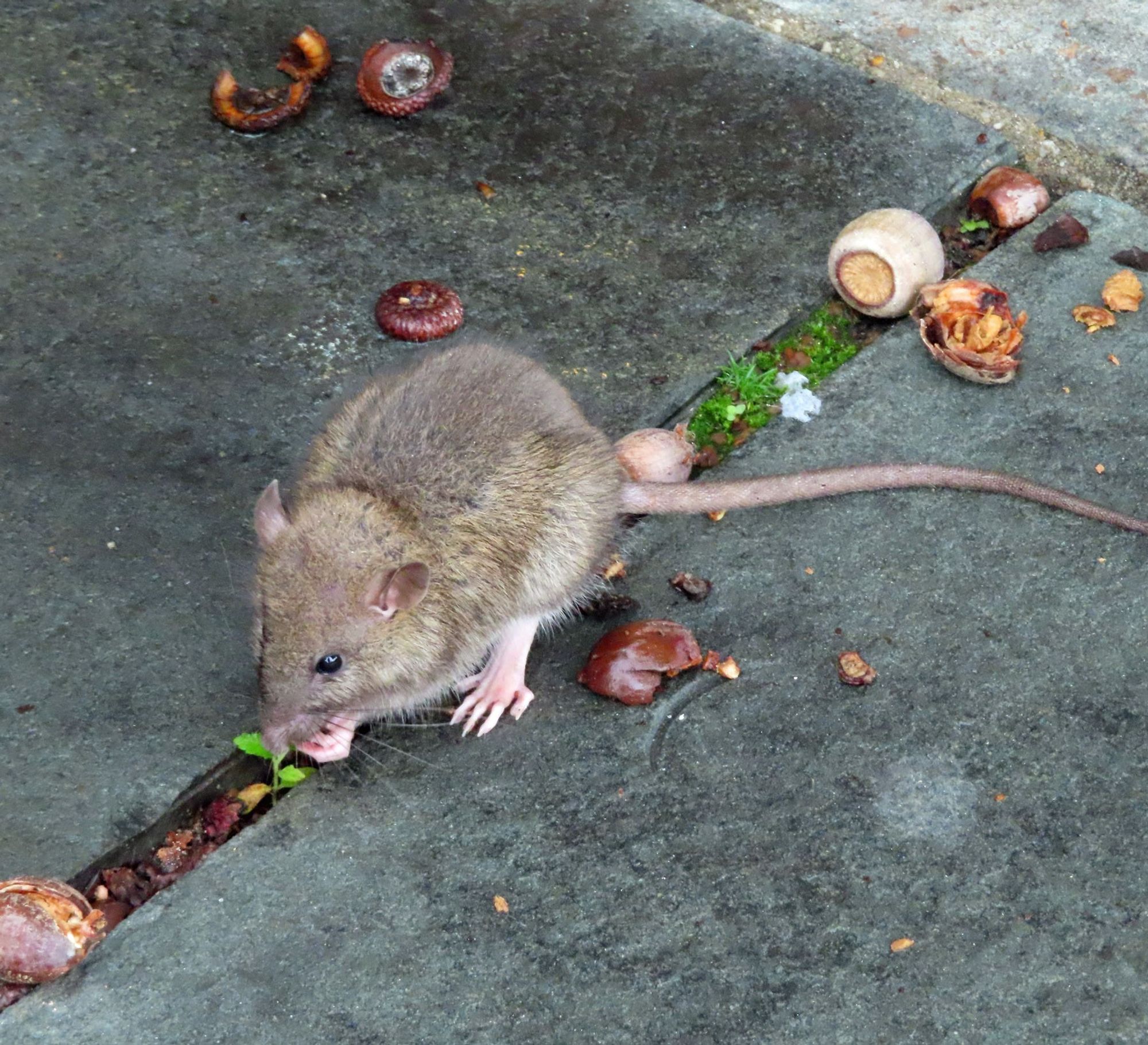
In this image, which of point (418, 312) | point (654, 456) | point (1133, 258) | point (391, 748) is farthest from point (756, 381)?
point (391, 748)

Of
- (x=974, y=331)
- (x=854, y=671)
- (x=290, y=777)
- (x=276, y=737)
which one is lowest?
(x=290, y=777)

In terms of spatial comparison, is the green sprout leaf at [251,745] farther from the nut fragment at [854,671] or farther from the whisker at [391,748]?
the nut fragment at [854,671]

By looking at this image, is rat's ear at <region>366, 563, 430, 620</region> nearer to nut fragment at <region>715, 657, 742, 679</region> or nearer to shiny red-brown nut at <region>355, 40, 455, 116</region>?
nut fragment at <region>715, 657, 742, 679</region>

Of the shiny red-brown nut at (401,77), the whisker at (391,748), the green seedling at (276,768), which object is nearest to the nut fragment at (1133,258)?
the shiny red-brown nut at (401,77)

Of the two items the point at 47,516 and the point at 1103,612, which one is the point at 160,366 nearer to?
the point at 47,516

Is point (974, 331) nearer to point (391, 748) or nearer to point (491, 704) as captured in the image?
point (491, 704)

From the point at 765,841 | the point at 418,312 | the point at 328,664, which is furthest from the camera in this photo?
the point at 418,312
